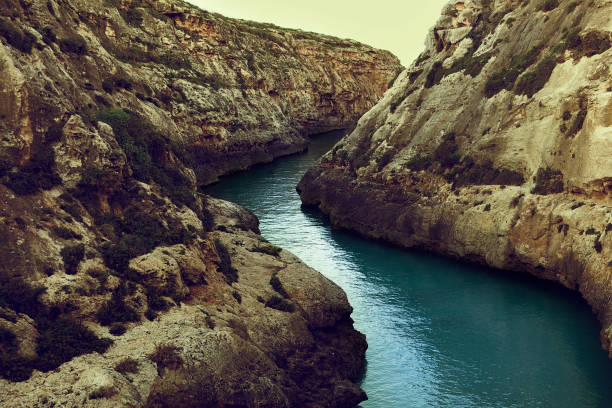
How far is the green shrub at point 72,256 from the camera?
96.5ft

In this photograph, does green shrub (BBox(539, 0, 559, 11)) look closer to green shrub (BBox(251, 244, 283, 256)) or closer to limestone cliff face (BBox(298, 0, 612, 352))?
limestone cliff face (BBox(298, 0, 612, 352))

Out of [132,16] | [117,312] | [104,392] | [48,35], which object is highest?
[132,16]

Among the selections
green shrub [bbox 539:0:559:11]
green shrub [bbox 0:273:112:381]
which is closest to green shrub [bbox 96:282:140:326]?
green shrub [bbox 0:273:112:381]

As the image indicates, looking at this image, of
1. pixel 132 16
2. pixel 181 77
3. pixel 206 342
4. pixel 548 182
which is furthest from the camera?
pixel 132 16

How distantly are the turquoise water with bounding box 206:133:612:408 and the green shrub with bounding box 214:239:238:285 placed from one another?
1036cm

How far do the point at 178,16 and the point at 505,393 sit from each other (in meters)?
108

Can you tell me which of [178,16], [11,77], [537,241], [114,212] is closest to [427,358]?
[537,241]

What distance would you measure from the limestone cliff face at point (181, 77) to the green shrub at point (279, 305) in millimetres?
16266

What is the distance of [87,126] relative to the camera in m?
37.5

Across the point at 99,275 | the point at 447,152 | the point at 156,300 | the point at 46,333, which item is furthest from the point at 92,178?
the point at 447,152

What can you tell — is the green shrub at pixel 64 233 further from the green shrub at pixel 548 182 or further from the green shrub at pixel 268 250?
the green shrub at pixel 548 182

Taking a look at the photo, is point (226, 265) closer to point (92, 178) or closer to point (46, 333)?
point (92, 178)

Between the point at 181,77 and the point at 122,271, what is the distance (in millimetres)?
83361

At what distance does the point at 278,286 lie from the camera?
38.5 meters
